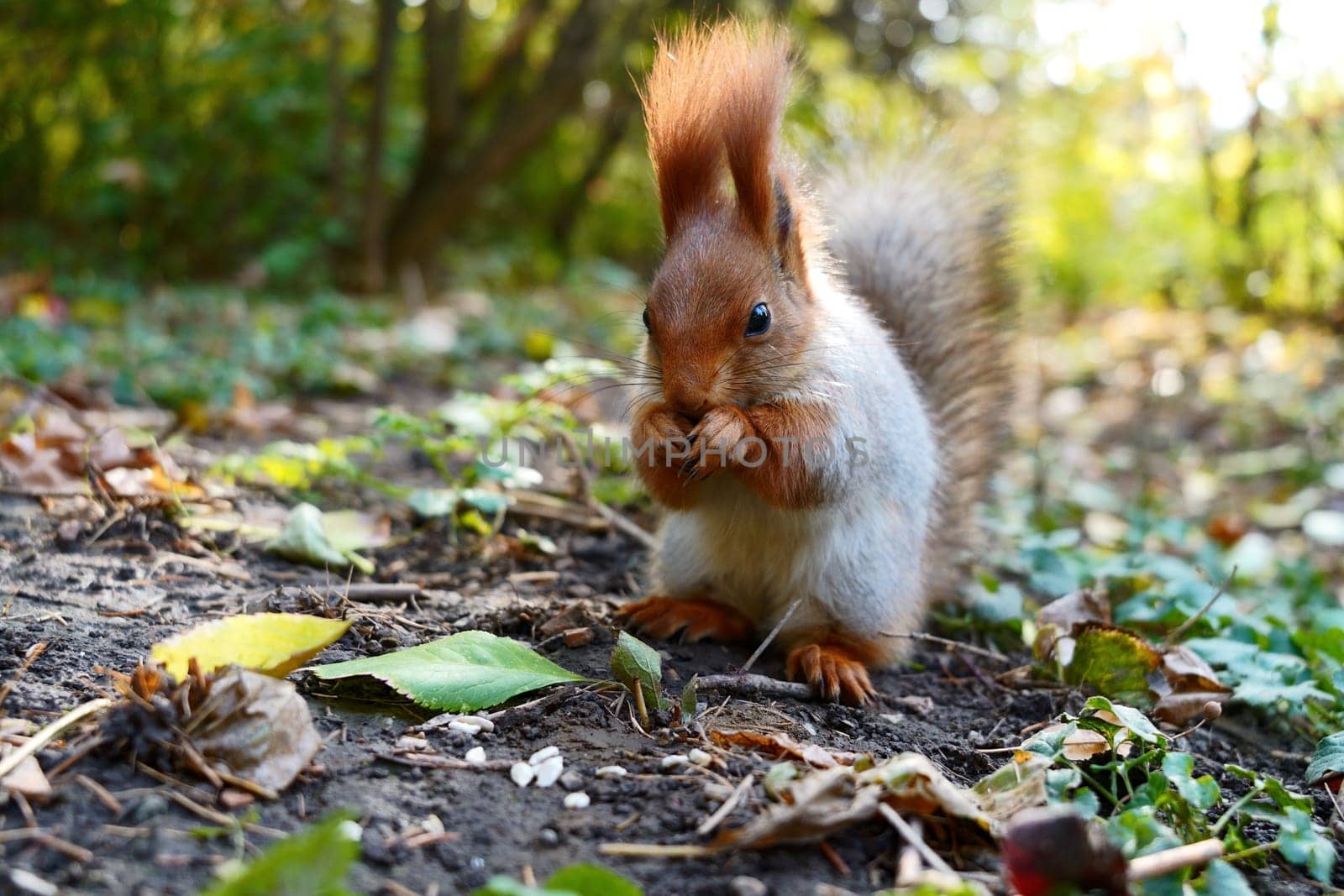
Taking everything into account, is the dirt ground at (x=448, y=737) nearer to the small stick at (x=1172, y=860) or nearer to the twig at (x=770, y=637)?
the twig at (x=770, y=637)

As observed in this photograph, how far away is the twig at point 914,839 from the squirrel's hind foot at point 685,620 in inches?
29.7

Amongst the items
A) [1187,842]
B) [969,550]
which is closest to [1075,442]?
[969,550]

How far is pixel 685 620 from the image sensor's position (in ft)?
6.67

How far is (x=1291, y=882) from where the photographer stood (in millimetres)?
1377

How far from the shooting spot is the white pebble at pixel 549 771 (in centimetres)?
139

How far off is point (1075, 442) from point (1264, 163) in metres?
1.59

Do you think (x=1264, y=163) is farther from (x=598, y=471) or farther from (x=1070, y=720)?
(x=1070, y=720)

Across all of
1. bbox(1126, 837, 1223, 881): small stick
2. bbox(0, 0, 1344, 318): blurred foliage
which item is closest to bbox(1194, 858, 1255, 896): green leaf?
bbox(1126, 837, 1223, 881): small stick

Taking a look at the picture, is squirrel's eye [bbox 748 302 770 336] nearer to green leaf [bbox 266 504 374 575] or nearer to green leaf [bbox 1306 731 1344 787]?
green leaf [bbox 266 504 374 575]

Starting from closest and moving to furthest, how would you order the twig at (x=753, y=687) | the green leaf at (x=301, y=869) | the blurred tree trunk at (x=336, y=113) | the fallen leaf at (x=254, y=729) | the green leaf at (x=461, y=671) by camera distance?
the green leaf at (x=301, y=869)
the fallen leaf at (x=254, y=729)
the green leaf at (x=461, y=671)
the twig at (x=753, y=687)
the blurred tree trunk at (x=336, y=113)

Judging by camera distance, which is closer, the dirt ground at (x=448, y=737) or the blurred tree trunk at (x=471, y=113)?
the dirt ground at (x=448, y=737)

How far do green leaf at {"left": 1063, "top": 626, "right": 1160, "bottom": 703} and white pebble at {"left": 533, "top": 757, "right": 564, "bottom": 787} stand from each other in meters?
0.99

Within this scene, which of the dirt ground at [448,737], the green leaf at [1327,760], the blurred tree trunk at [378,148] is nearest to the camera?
the dirt ground at [448,737]

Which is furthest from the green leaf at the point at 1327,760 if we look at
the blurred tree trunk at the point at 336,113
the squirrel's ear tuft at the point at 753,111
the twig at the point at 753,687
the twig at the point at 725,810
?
the blurred tree trunk at the point at 336,113
